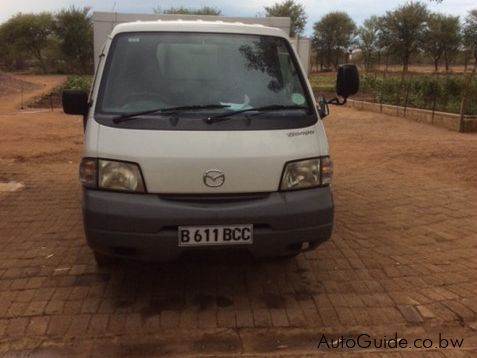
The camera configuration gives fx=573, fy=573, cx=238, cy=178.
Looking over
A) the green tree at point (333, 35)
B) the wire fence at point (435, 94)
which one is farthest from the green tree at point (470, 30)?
the wire fence at point (435, 94)

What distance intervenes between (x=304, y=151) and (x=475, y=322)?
1.75m

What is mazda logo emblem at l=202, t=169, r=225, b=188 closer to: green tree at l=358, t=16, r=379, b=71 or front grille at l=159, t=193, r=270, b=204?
front grille at l=159, t=193, r=270, b=204

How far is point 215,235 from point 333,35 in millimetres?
63373

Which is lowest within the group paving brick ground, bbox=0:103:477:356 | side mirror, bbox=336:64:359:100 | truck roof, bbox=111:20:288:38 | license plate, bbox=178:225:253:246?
paving brick ground, bbox=0:103:477:356

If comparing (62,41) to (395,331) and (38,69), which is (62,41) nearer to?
(38,69)

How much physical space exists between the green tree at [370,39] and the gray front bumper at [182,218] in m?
49.1

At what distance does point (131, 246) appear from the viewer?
392 cm

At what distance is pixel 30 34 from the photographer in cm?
6169

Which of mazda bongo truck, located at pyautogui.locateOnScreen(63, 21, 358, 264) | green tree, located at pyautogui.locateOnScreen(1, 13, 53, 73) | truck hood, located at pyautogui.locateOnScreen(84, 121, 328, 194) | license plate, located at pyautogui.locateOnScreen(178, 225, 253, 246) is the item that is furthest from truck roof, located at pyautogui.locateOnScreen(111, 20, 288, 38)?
green tree, located at pyautogui.locateOnScreen(1, 13, 53, 73)

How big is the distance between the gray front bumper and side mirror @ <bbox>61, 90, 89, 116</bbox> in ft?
3.53

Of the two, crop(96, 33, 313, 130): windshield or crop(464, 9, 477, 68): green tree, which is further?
crop(464, 9, 477, 68): green tree

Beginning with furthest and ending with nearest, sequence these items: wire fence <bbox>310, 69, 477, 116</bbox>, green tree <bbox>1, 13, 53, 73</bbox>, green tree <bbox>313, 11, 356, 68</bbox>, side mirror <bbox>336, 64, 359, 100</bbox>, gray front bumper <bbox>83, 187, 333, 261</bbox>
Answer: green tree <bbox>313, 11, 356, 68</bbox>
green tree <bbox>1, 13, 53, 73</bbox>
wire fence <bbox>310, 69, 477, 116</bbox>
side mirror <bbox>336, 64, 359, 100</bbox>
gray front bumper <bbox>83, 187, 333, 261</bbox>

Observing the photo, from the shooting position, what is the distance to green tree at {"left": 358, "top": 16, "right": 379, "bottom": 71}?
5162cm

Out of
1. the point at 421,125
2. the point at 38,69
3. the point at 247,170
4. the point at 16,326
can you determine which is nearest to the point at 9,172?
the point at 16,326
